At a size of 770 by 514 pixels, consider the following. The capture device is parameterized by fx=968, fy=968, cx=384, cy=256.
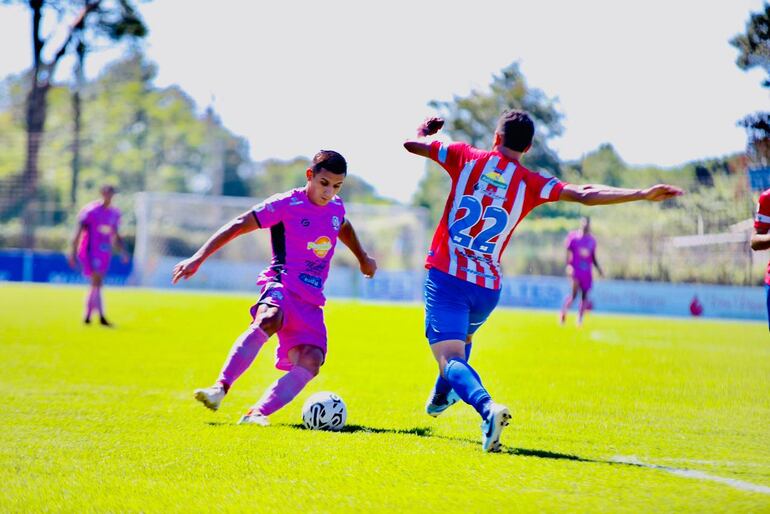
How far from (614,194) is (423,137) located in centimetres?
129

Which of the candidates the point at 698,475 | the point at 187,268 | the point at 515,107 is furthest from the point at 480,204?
the point at 515,107

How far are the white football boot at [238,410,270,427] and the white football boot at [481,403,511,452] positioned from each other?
1.52 m

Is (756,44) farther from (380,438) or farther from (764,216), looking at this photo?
(380,438)

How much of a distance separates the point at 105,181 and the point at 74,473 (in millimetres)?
39078

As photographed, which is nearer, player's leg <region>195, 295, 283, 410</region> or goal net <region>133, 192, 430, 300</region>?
player's leg <region>195, 295, 283, 410</region>

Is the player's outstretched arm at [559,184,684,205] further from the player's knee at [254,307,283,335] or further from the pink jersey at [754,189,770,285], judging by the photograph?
the pink jersey at [754,189,770,285]

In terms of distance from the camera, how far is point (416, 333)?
56.2 feet

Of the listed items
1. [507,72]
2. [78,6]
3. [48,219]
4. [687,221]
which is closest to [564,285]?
[687,221]

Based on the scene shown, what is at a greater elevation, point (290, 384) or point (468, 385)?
point (468, 385)

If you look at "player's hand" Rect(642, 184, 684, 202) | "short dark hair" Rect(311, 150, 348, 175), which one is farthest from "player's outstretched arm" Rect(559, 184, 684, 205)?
"short dark hair" Rect(311, 150, 348, 175)

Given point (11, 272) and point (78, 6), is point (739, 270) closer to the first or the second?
point (11, 272)

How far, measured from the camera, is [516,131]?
5598mm

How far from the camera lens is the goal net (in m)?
35.8

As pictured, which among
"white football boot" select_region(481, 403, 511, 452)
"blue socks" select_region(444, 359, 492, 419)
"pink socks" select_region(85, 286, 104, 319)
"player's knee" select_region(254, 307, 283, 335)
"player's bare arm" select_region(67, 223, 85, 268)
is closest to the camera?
"white football boot" select_region(481, 403, 511, 452)
